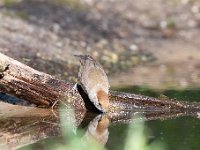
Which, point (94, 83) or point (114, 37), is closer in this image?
point (94, 83)

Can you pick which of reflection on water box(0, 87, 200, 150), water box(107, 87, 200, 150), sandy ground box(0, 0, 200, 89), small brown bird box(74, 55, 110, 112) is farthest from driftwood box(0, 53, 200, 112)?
sandy ground box(0, 0, 200, 89)

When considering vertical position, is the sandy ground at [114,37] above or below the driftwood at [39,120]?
above

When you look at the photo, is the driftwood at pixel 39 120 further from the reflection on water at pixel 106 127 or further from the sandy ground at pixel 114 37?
the sandy ground at pixel 114 37

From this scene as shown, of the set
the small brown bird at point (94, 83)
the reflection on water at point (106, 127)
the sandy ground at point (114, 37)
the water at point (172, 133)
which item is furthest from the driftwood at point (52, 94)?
the sandy ground at point (114, 37)

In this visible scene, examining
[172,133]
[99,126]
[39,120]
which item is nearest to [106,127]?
[99,126]

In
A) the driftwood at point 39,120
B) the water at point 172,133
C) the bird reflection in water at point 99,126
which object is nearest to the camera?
the water at point 172,133

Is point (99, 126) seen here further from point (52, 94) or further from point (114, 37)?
point (114, 37)

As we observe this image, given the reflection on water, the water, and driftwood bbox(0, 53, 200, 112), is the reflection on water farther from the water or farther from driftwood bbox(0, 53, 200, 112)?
driftwood bbox(0, 53, 200, 112)
